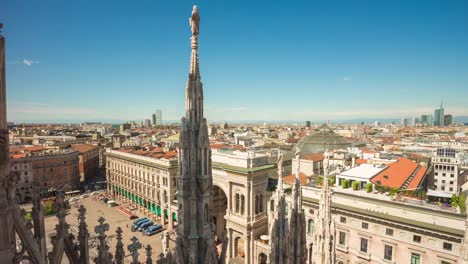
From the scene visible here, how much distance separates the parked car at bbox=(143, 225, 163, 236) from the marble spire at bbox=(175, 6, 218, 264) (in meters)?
44.6

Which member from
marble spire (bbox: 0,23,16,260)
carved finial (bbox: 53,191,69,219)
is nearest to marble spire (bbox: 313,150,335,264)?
carved finial (bbox: 53,191,69,219)

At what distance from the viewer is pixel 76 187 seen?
240 ft

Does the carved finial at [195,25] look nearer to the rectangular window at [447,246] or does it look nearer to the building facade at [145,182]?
the rectangular window at [447,246]

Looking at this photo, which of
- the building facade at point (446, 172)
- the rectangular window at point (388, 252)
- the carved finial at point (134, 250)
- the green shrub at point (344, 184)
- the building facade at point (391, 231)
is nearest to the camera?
the carved finial at point (134, 250)

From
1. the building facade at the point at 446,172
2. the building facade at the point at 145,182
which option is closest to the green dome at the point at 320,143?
the building facade at the point at 446,172

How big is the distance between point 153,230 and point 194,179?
4571 centimetres

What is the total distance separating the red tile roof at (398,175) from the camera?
98.9 ft

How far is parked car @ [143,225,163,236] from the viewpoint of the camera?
150 ft

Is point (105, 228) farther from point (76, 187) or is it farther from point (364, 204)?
point (76, 187)

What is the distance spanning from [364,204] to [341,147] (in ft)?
126

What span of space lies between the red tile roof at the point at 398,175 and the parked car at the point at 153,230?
3758cm

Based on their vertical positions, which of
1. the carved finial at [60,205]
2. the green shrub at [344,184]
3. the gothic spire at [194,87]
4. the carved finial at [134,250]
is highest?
the gothic spire at [194,87]

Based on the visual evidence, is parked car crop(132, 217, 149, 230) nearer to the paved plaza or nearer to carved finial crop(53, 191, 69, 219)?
the paved plaza

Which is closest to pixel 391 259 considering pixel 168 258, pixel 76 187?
pixel 168 258
